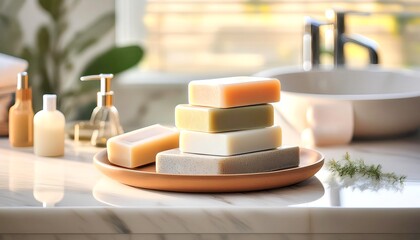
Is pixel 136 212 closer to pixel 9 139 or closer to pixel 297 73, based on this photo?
pixel 9 139

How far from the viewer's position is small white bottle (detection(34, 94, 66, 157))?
1.64 m

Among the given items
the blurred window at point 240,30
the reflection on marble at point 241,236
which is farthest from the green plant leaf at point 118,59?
the reflection on marble at point 241,236

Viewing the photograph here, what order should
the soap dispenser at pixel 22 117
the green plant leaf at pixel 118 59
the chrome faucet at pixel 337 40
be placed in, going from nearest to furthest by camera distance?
the soap dispenser at pixel 22 117 < the chrome faucet at pixel 337 40 < the green plant leaf at pixel 118 59

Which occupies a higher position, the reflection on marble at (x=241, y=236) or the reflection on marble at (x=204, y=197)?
the reflection on marble at (x=204, y=197)

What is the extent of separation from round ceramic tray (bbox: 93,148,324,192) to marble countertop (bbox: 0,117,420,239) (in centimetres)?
1

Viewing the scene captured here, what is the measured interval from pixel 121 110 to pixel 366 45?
42.1 inches

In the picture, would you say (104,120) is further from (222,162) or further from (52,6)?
(52,6)

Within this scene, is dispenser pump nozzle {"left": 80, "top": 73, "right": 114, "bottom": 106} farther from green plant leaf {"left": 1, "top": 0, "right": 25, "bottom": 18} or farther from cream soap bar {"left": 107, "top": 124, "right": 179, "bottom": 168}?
green plant leaf {"left": 1, "top": 0, "right": 25, "bottom": 18}

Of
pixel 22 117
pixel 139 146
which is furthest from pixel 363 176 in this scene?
pixel 22 117

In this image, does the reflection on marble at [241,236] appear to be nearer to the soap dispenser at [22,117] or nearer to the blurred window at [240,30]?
the soap dispenser at [22,117]

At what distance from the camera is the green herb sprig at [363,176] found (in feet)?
4.54

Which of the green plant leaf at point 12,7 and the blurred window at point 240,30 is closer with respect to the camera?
the green plant leaf at point 12,7

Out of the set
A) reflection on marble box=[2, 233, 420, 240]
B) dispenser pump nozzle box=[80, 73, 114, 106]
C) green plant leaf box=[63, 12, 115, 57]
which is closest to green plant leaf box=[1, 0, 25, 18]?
green plant leaf box=[63, 12, 115, 57]

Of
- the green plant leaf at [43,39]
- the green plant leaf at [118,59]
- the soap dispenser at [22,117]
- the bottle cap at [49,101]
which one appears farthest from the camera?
the green plant leaf at [43,39]
